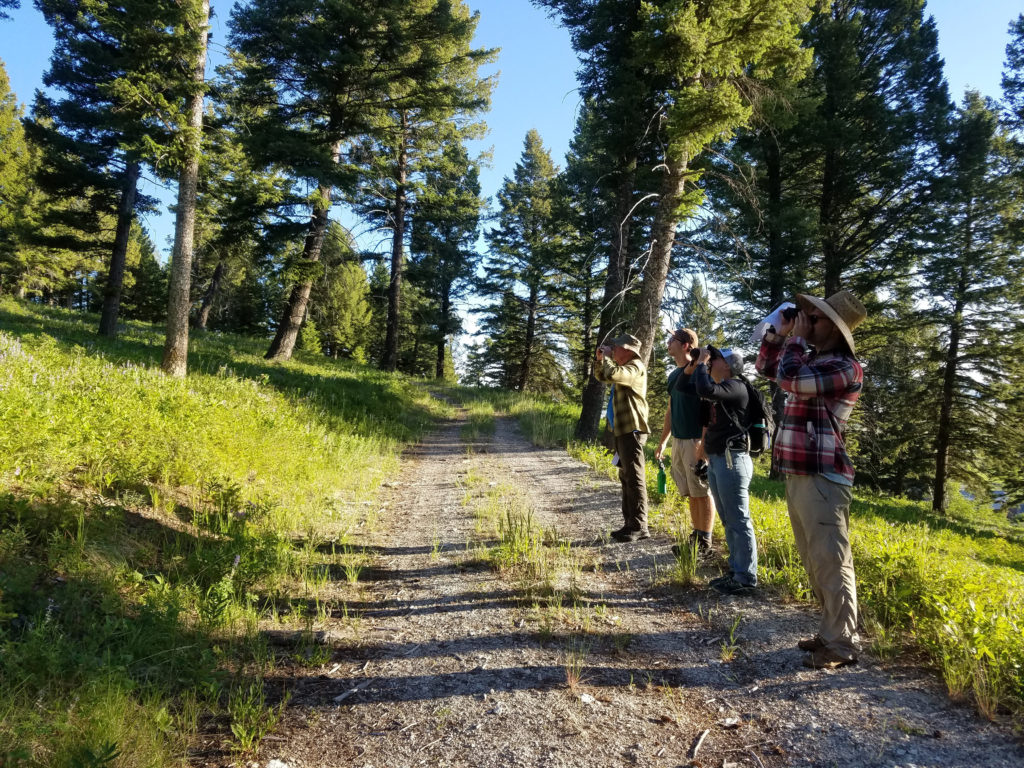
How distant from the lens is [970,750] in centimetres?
222

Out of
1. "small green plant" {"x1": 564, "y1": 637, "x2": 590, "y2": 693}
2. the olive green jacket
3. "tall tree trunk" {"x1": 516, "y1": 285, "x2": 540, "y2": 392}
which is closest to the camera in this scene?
"small green plant" {"x1": 564, "y1": 637, "x2": 590, "y2": 693}

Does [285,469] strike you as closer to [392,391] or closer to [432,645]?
[432,645]

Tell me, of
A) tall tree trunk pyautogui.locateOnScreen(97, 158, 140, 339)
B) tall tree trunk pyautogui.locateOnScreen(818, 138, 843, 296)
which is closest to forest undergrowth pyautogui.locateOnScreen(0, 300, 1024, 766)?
tall tree trunk pyautogui.locateOnScreen(97, 158, 140, 339)

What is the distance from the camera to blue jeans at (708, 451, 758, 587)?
13.1 feet

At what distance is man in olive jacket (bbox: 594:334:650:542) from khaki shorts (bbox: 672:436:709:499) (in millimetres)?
343

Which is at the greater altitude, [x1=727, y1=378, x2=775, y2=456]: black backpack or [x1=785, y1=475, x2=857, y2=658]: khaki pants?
[x1=727, y1=378, x2=775, y2=456]: black backpack

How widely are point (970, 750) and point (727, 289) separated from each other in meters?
15.4

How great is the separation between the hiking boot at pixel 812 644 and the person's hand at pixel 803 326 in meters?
1.93

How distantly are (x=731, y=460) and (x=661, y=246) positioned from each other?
15.0ft

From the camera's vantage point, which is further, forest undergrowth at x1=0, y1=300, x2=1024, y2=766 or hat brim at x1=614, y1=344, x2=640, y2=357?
hat brim at x1=614, y1=344, x2=640, y2=357

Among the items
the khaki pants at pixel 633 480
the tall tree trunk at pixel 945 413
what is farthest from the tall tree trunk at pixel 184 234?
the tall tree trunk at pixel 945 413

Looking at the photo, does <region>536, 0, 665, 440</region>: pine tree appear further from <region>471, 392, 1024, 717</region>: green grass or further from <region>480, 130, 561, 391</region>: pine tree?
<region>480, 130, 561, 391</region>: pine tree

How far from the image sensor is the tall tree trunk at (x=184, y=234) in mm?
8289

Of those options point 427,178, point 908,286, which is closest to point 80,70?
point 427,178
